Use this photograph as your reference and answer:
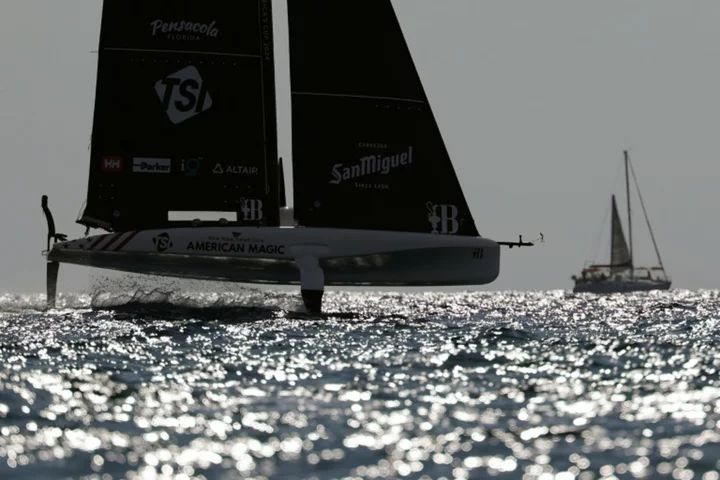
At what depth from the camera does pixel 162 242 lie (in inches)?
959

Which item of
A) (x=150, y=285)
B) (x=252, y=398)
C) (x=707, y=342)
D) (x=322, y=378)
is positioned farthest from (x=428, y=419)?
(x=150, y=285)

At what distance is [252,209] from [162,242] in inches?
95.5

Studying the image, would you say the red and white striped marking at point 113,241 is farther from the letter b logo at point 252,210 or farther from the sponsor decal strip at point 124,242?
the letter b logo at point 252,210

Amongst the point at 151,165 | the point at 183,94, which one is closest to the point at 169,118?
the point at 183,94

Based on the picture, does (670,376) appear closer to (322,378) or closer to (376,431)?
(322,378)

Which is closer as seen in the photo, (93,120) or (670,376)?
(670,376)

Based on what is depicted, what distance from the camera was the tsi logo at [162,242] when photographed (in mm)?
24344

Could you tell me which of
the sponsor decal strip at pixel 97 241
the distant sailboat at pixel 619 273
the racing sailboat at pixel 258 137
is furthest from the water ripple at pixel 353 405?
the distant sailboat at pixel 619 273

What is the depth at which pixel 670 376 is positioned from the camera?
12.8 m

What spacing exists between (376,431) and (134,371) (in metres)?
4.59

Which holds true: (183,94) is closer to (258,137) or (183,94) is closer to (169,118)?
(169,118)

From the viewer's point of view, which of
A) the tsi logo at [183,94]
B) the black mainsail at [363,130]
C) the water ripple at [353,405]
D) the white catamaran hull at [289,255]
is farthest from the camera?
the tsi logo at [183,94]

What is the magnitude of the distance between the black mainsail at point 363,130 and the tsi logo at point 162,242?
307cm

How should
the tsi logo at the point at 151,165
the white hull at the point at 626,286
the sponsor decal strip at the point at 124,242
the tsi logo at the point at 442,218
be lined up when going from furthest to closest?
the white hull at the point at 626,286 → the tsi logo at the point at 442,218 → the tsi logo at the point at 151,165 → the sponsor decal strip at the point at 124,242
